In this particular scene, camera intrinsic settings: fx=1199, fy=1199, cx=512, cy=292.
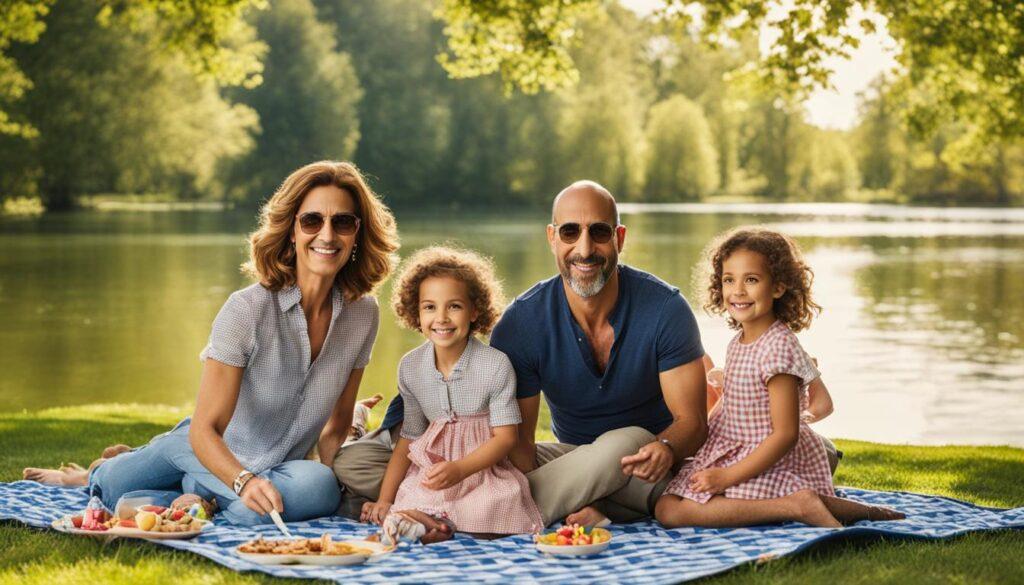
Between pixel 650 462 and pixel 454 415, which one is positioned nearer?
pixel 650 462

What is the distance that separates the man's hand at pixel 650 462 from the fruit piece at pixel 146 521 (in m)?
1.80

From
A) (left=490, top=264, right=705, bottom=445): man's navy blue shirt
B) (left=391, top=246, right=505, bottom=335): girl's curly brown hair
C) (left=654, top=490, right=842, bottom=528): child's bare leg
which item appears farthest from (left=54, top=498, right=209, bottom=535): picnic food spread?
(left=654, top=490, right=842, bottom=528): child's bare leg

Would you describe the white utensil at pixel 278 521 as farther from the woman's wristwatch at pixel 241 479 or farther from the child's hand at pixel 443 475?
the child's hand at pixel 443 475

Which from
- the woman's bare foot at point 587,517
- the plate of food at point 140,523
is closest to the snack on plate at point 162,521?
the plate of food at point 140,523

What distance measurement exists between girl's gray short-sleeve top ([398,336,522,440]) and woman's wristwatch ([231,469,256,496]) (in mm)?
716

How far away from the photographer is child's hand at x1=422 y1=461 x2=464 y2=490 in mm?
4672

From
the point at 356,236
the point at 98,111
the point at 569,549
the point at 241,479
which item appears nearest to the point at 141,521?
the point at 241,479

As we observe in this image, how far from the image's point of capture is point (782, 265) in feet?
16.6

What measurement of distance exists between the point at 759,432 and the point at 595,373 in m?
0.73

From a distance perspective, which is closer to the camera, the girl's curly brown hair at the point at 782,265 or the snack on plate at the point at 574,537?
the snack on plate at the point at 574,537

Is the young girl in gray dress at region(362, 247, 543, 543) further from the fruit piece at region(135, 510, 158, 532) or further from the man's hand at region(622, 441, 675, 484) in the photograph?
the fruit piece at region(135, 510, 158, 532)

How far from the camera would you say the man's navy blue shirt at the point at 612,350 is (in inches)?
198

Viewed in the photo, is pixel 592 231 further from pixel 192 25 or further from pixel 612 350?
pixel 192 25

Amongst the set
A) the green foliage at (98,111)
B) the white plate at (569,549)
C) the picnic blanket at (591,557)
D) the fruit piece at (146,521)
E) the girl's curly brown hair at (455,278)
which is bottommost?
the picnic blanket at (591,557)
